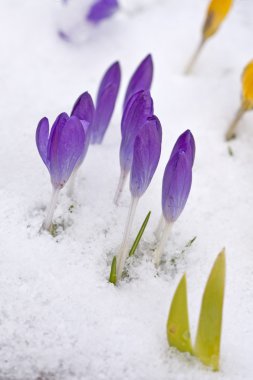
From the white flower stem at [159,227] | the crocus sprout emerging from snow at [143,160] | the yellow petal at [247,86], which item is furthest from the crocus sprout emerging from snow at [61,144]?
the yellow petal at [247,86]

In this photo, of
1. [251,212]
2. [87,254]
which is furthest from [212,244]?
[87,254]

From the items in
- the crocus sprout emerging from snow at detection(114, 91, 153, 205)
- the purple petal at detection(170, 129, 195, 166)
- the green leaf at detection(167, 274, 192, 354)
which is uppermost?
the crocus sprout emerging from snow at detection(114, 91, 153, 205)

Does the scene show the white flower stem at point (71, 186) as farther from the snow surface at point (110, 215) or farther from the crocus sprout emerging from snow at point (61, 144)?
the crocus sprout emerging from snow at point (61, 144)

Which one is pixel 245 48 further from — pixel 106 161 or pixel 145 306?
pixel 145 306

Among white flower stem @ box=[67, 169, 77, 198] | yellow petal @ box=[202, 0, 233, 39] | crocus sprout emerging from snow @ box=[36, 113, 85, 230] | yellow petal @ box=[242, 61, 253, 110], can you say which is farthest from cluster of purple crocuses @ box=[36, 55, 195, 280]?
yellow petal @ box=[202, 0, 233, 39]

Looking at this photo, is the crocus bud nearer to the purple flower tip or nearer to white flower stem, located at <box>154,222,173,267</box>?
the purple flower tip

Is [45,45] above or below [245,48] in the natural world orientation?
below
